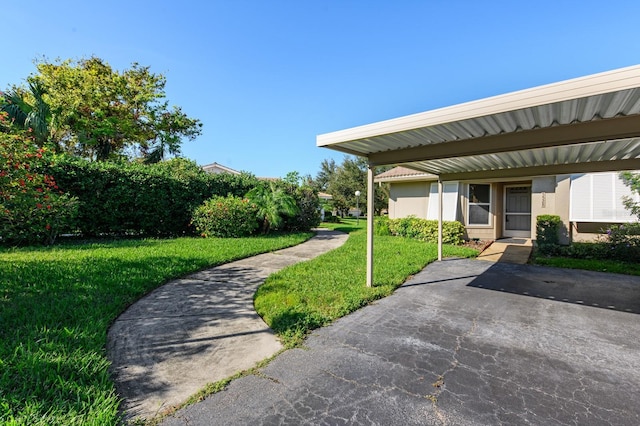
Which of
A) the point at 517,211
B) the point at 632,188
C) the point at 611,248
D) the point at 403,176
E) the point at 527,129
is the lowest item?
the point at 611,248

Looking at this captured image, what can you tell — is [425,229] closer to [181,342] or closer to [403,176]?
[403,176]

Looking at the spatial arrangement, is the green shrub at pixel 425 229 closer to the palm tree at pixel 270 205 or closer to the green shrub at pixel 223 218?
the palm tree at pixel 270 205

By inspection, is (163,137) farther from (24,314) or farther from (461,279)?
(461,279)

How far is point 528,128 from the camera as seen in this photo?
157 inches

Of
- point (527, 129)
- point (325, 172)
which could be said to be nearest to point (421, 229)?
point (527, 129)

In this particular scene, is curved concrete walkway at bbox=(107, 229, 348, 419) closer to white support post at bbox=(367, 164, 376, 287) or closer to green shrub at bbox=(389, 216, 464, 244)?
white support post at bbox=(367, 164, 376, 287)

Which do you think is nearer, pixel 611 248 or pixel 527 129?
pixel 527 129

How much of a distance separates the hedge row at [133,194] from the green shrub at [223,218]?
802 mm

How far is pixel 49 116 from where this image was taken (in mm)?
12430

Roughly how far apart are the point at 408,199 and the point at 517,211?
14.7 ft

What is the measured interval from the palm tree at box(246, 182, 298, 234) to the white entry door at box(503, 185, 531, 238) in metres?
9.15

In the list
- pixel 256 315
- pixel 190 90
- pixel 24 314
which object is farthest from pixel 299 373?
pixel 190 90

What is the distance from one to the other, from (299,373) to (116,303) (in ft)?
10.2

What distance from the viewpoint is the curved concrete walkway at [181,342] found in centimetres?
241
